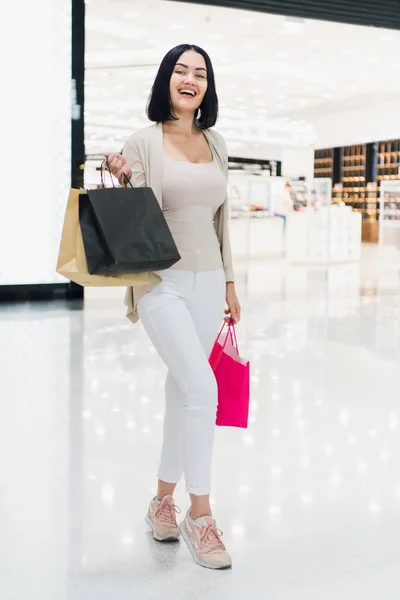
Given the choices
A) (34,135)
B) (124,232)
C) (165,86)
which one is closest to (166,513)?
(124,232)

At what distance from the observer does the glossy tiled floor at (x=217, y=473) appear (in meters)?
1.96

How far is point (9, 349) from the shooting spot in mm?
5000

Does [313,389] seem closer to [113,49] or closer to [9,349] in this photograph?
[9,349]

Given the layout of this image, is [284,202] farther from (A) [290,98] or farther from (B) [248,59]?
(A) [290,98]

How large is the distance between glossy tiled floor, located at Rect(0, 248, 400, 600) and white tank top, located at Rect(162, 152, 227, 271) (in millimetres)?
813

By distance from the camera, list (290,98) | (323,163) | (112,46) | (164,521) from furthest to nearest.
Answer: (323,163), (290,98), (112,46), (164,521)

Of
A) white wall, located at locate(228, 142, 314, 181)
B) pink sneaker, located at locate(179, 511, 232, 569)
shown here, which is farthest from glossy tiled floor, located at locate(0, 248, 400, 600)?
white wall, located at locate(228, 142, 314, 181)

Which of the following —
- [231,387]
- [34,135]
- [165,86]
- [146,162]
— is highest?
[34,135]

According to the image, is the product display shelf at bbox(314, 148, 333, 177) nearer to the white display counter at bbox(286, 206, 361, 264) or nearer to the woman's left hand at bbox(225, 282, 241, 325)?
the white display counter at bbox(286, 206, 361, 264)

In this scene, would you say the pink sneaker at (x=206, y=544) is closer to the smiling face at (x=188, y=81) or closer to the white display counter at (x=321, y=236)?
the smiling face at (x=188, y=81)

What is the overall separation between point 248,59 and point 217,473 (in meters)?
12.3

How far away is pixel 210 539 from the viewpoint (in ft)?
6.65

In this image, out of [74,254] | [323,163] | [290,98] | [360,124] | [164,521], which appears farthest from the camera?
[323,163]

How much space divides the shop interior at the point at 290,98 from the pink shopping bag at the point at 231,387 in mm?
3800
